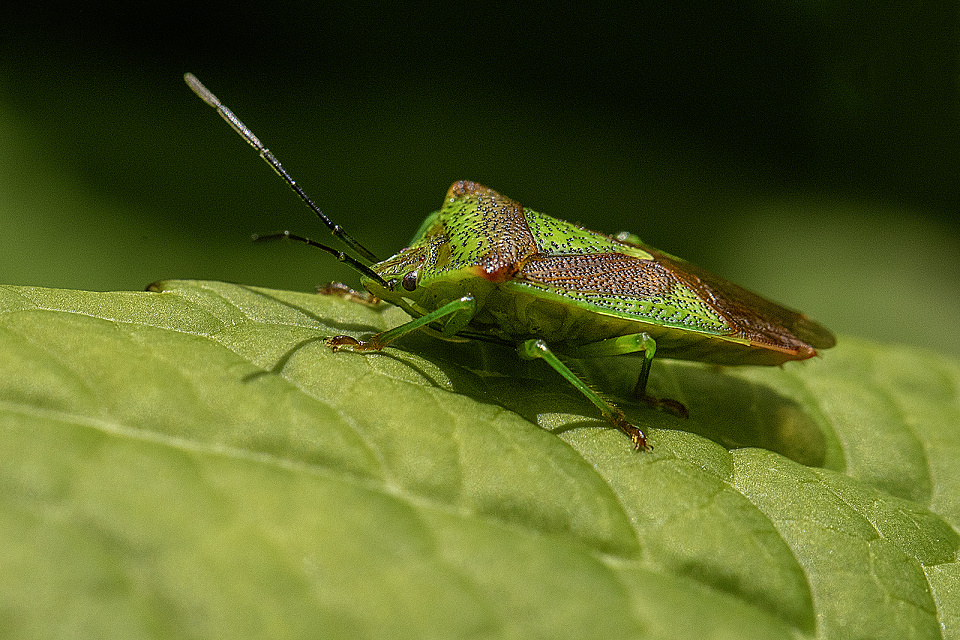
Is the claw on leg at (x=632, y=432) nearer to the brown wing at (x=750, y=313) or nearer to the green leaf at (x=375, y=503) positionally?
the green leaf at (x=375, y=503)

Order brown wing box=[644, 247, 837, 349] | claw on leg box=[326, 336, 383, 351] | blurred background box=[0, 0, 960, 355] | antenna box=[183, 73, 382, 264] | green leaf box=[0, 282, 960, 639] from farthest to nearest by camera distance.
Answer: blurred background box=[0, 0, 960, 355], brown wing box=[644, 247, 837, 349], antenna box=[183, 73, 382, 264], claw on leg box=[326, 336, 383, 351], green leaf box=[0, 282, 960, 639]

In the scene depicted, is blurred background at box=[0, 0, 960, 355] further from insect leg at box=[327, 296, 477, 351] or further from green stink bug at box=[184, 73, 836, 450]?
insect leg at box=[327, 296, 477, 351]

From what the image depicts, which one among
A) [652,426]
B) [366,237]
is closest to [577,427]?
[652,426]

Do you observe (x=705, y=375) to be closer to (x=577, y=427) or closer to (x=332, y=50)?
(x=577, y=427)

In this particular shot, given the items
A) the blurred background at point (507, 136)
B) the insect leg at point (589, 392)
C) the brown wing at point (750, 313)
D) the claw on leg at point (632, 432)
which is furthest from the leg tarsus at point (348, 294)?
the blurred background at point (507, 136)

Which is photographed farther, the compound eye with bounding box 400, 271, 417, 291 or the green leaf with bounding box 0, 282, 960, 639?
the compound eye with bounding box 400, 271, 417, 291

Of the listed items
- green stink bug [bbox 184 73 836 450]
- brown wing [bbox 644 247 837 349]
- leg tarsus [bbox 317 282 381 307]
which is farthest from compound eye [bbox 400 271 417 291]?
brown wing [bbox 644 247 837 349]

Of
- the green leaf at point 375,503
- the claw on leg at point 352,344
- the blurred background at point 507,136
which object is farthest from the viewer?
the blurred background at point 507,136
